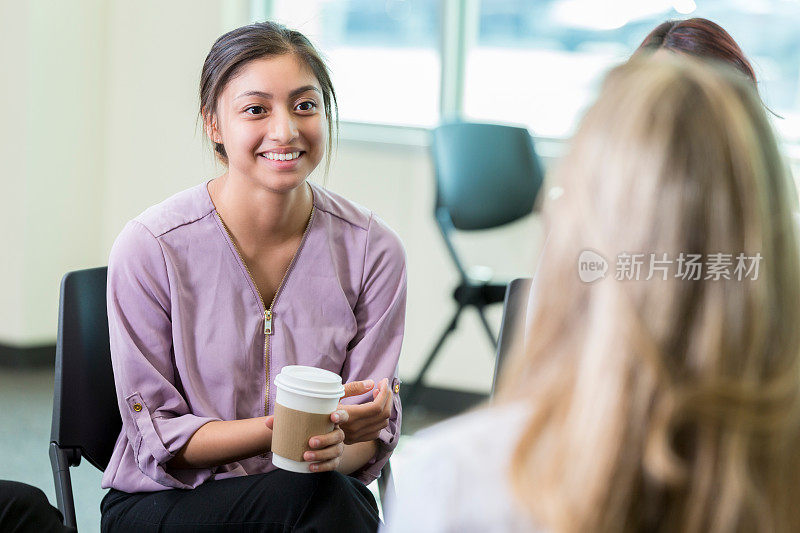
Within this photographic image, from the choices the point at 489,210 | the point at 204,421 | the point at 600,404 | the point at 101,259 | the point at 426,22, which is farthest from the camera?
the point at 101,259

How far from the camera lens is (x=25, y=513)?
150cm

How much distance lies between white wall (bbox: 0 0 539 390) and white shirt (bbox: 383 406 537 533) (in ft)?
9.58

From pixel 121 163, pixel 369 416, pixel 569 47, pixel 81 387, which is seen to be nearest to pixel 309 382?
pixel 369 416

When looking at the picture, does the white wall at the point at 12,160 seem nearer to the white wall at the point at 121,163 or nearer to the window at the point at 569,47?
the white wall at the point at 121,163

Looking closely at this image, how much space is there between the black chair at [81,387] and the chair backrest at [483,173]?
1.83 m

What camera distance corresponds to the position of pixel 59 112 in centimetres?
404

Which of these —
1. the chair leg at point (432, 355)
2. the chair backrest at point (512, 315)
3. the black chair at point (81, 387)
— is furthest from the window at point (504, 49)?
the black chair at point (81, 387)

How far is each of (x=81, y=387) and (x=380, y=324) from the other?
21.3 inches

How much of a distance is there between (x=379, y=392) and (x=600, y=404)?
3.12ft

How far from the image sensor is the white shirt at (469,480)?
74 centimetres

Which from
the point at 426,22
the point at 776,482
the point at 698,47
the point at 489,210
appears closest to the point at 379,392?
the point at 698,47

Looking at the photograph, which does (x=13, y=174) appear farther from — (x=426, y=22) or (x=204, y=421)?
(x=204, y=421)

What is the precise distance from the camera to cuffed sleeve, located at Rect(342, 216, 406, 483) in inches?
67.5

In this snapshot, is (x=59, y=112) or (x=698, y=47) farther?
(x=59, y=112)
